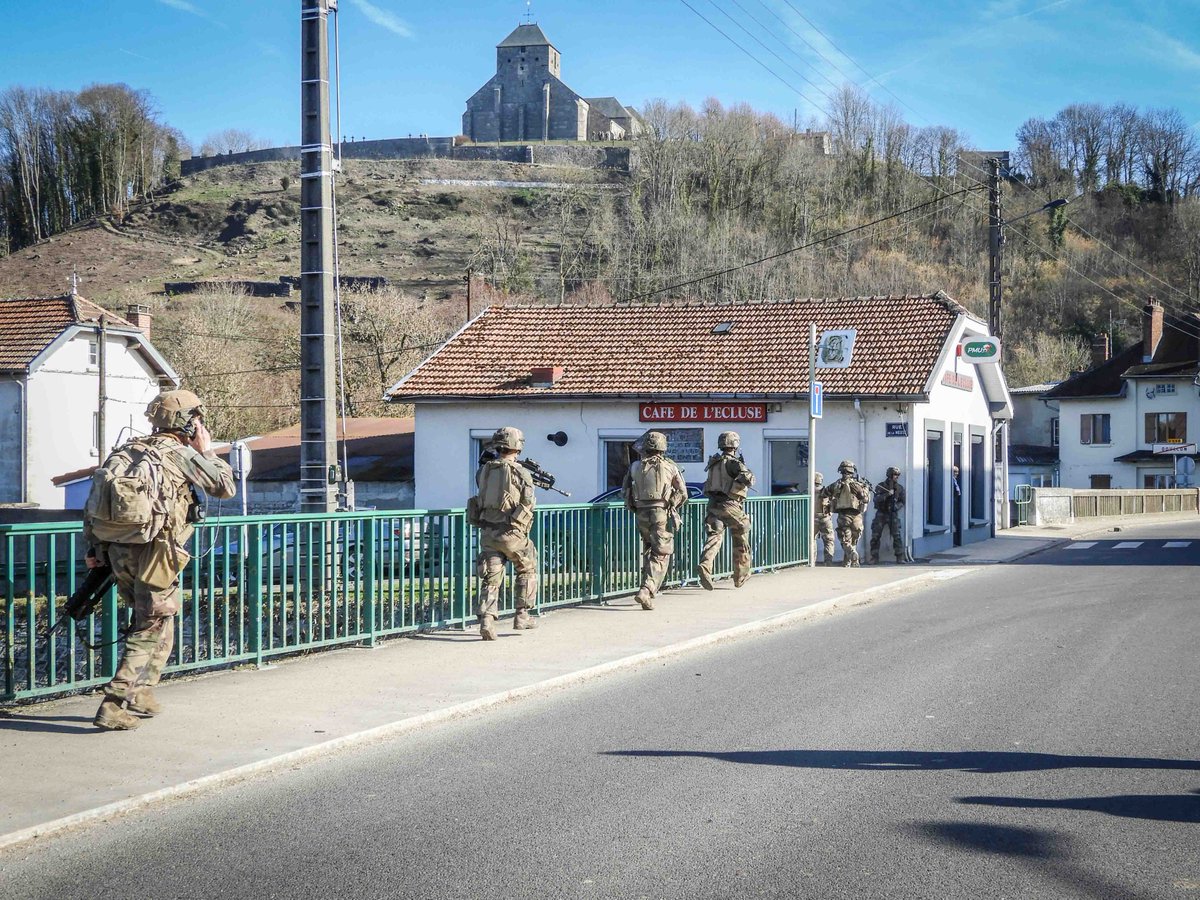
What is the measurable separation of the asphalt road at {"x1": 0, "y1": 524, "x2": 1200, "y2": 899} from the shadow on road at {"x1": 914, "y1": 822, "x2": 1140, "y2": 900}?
0.01 metres

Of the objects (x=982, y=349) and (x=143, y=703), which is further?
(x=982, y=349)

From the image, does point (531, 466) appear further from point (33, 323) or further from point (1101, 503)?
point (33, 323)

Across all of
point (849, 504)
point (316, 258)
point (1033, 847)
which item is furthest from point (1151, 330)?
point (1033, 847)

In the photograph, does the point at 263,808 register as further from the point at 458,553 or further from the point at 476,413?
the point at 476,413

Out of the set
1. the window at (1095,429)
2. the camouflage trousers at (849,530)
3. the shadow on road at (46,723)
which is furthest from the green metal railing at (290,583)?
the window at (1095,429)

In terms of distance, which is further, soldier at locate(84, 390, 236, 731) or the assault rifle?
the assault rifle

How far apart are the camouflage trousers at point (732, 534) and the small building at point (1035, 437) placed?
166 ft

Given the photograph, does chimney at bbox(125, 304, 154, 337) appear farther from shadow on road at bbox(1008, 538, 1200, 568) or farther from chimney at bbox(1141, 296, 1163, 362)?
chimney at bbox(1141, 296, 1163, 362)

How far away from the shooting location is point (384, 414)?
52.0 m

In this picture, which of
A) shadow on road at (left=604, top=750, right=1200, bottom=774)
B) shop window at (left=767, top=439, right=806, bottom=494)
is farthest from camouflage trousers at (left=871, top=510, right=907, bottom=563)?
shadow on road at (left=604, top=750, right=1200, bottom=774)

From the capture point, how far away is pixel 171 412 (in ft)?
24.2

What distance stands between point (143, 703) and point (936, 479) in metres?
20.9

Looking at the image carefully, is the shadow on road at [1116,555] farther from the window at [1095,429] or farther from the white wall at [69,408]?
the window at [1095,429]

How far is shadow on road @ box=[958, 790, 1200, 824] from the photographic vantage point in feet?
18.5
